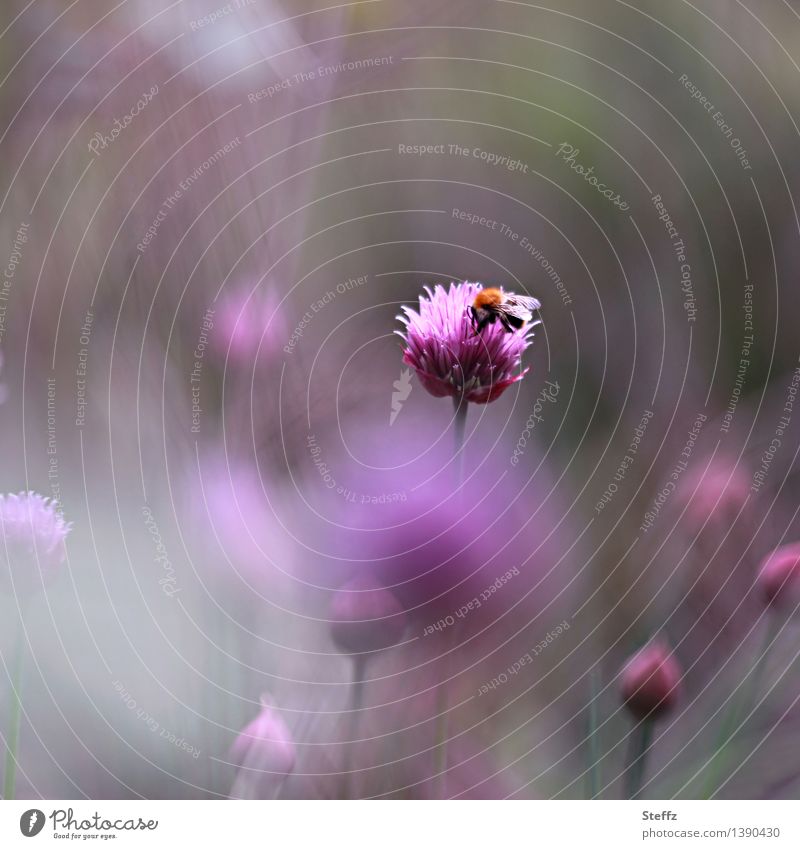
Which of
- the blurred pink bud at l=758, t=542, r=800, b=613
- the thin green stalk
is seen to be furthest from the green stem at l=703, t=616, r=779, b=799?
the thin green stalk

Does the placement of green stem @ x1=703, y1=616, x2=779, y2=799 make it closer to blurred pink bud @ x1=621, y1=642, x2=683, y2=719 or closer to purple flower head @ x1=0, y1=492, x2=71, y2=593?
blurred pink bud @ x1=621, y1=642, x2=683, y2=719

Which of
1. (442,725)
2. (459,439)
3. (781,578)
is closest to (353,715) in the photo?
(442,725)

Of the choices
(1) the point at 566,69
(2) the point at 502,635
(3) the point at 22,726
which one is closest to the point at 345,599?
(2) the point at 502,635

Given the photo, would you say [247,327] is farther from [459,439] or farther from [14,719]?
[14,719]

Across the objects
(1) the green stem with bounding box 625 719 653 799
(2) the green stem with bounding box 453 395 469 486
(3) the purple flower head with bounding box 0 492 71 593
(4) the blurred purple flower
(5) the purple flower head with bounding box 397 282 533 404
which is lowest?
(1) the green stem with bounding box 625 719 653 799
